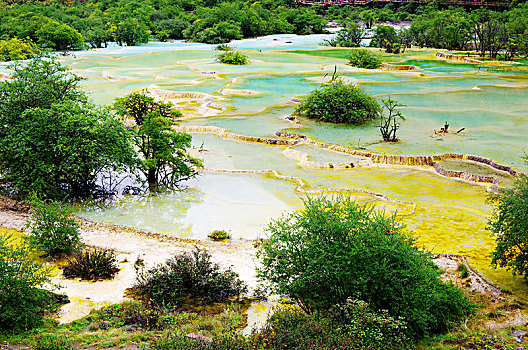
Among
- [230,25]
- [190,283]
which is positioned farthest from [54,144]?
[230,25]

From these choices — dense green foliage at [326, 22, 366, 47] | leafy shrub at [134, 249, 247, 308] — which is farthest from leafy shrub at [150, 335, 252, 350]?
dense green foliage at [326, 22, 366, 47]

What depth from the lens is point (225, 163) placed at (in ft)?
66.4

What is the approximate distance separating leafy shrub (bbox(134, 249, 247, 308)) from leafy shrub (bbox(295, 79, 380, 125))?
55.4ft

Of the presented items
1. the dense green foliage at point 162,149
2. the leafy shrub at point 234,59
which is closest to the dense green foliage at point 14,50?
the leafy shrub at point 234,59

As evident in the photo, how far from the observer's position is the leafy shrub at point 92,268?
35.8 ft

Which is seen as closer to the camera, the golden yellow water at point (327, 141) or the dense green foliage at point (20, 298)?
the dense green foliage at point (20, 298)

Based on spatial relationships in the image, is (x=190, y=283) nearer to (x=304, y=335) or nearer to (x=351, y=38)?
(x=304, y=335)

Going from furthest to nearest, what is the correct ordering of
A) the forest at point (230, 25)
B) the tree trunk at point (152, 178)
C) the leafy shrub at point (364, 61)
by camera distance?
the forest at point (230, 25) < the leafy shrub at point (364, 61) < the tree trunk at point (152, 178)

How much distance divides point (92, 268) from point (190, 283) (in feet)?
7.45

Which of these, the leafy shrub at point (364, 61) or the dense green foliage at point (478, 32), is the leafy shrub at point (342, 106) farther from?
the dense green foliage at point (478, 32)

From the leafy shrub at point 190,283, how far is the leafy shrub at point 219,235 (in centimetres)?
295

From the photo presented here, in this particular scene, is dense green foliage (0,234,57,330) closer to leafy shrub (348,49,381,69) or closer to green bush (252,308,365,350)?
green bush (252,308,365,350)

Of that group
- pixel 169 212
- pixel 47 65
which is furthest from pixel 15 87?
pixel 169 212

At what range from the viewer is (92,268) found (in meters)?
11.0
